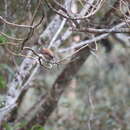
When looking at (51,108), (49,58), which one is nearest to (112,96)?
(51,108)

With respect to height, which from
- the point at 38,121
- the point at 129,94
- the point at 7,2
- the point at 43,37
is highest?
the point at 7,2

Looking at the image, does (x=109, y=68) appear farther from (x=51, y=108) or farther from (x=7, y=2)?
(x=7, y=2)

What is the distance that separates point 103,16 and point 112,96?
380cm

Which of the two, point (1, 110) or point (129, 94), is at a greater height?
point (1, 110)

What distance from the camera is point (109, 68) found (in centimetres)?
788

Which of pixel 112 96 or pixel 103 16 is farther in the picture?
pixel 112 96

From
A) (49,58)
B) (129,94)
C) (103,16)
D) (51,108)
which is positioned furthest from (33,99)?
(49,58)

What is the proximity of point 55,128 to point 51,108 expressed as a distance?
4.76 feet

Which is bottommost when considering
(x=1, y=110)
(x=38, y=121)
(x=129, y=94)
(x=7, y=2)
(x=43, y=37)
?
(x=129, y=94)

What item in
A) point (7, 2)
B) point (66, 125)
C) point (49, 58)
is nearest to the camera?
point (49, 58)

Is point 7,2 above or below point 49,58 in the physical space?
above

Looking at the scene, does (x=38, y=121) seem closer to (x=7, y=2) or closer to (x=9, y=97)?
(x=9, y=97)

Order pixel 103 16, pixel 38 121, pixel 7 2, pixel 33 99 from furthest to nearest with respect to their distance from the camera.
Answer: pixel 33 99, pixel 38 121, pixel 103 16, pixel 7 2

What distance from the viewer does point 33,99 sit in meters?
6.96
